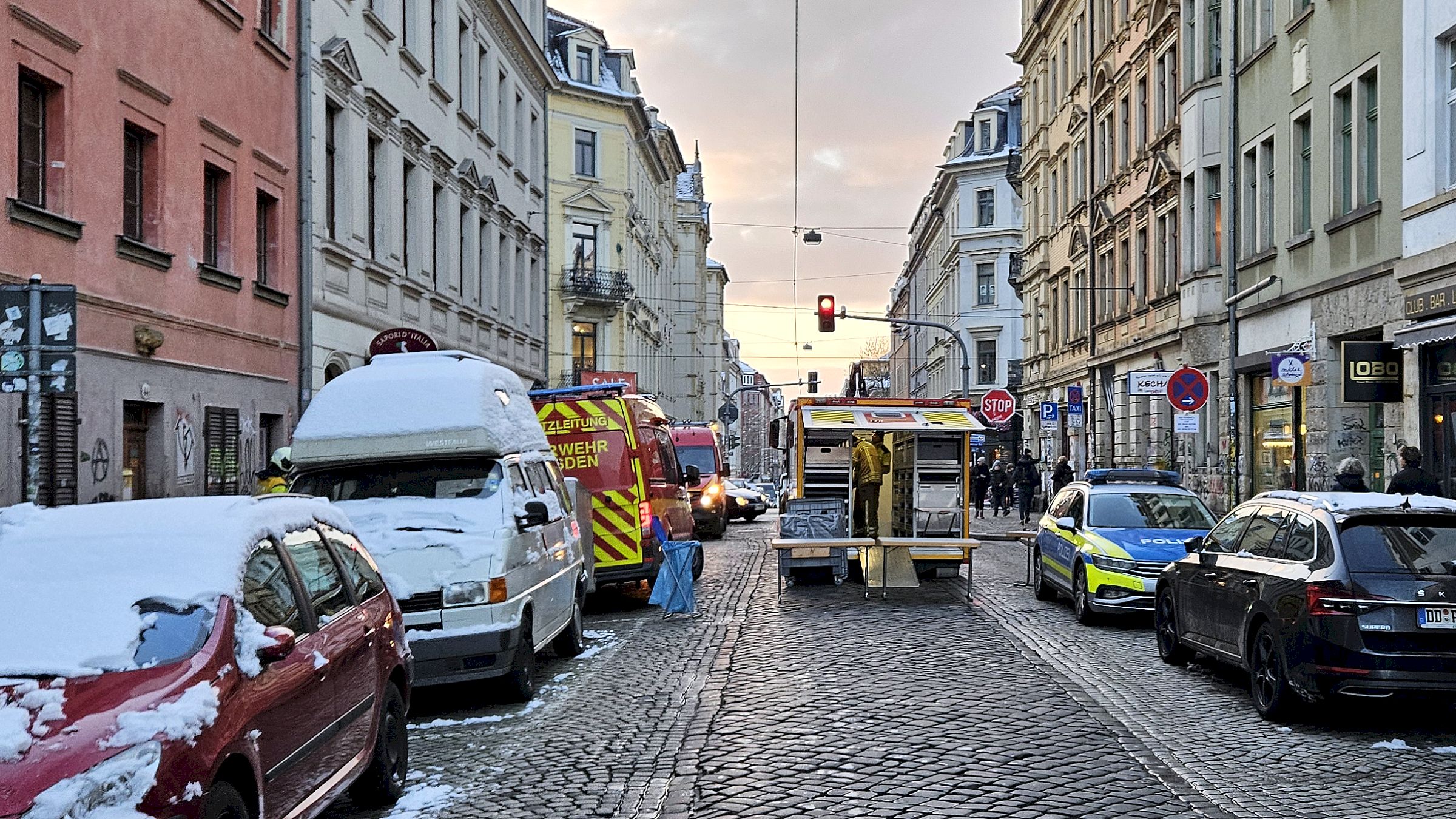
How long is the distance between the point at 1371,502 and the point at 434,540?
20.8 feet

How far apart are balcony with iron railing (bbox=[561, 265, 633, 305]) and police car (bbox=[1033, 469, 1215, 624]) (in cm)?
4076

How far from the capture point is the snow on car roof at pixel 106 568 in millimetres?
5461

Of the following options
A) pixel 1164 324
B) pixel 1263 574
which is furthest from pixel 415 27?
pixel 1263 574

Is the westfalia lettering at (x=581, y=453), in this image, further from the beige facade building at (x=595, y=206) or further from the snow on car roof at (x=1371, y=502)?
the beige facade building at (x=595, y=206)

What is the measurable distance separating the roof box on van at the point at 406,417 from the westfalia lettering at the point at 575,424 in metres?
5.55

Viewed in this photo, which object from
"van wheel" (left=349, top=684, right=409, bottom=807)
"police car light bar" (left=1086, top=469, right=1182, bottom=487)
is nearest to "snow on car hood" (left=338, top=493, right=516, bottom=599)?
"van wheel" (left=349, top=684, right=409, bottom=807)

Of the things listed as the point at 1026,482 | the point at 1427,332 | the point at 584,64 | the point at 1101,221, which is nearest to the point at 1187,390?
the point at 1427,332

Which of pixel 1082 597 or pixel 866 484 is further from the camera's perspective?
pixel 866 484

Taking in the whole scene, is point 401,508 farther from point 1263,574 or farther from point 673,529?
point 673,529

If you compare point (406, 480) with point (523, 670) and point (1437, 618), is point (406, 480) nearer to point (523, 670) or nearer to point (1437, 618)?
point (523, 670)

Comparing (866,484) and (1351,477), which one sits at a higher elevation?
(1351,477)

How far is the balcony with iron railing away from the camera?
2265 inches

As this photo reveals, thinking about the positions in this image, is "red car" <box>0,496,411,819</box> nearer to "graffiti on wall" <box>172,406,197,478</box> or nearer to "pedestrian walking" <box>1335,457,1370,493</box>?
"graffiti on wall" <box>172,406,197,478</box>

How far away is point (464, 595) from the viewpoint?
10211mm
